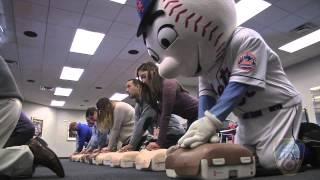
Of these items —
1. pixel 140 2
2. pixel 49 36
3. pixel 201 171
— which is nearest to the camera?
pixel 201 171

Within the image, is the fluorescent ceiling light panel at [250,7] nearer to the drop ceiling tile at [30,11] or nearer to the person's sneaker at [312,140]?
the drop ceiling tile at [30,11]

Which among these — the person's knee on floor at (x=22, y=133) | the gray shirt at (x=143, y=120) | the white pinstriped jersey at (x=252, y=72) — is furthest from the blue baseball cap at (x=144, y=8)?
the gray shirt at (x=143, y=120)

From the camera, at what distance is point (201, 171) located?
719 millimetres

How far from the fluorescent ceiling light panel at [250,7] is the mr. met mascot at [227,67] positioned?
268cm

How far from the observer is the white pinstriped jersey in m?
0.81

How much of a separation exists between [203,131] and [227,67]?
0.90ft

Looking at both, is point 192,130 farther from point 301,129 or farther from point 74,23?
point 74,23

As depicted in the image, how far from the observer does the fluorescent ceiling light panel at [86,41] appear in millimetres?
4277

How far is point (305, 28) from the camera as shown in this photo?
4062 millimetres

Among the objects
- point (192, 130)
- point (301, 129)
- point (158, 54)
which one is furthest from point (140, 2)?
point (301, 129)

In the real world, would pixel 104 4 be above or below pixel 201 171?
above

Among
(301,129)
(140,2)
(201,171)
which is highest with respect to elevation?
(140,2)

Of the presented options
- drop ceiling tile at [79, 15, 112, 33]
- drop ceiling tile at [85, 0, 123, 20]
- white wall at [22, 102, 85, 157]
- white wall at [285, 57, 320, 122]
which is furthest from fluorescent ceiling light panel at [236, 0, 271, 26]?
white wall at [22, 102, 85, 157]

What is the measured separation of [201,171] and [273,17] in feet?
11.7
